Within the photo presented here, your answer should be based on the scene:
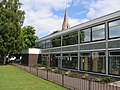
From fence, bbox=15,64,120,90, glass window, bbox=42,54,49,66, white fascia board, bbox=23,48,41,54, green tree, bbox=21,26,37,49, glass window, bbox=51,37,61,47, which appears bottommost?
fence, bbox=15,64,120,90

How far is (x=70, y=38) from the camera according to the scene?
35281 mm

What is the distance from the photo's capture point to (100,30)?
2645 cm

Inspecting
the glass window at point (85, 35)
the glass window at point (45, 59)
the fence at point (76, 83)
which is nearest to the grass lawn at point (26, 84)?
the fence at point (76, 83)

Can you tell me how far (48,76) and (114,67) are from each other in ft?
23.4

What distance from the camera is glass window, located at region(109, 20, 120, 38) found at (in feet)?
76.1

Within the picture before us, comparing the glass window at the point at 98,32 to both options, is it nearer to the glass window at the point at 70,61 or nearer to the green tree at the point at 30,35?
the glass window at the point at 70,61

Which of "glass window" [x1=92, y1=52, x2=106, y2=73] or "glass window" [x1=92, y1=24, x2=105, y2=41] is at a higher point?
"glass window" [x1=92, y1=24, x2=105, y2=41]

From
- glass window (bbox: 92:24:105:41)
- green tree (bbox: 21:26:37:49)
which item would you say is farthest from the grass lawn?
green tree (bbox: 21:26:37:49)

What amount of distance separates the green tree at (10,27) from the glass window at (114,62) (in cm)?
2802

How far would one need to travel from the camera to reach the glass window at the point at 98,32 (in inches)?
1024

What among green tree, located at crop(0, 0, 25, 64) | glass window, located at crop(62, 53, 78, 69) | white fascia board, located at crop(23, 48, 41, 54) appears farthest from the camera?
white fascia board, located at crop(23, 48, 41, 54)

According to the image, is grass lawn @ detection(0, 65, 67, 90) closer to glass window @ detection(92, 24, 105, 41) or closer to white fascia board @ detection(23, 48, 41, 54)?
glass window @ detection(92, 24, 105, 41)

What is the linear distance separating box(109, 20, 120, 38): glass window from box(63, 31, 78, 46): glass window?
9332 millimetres

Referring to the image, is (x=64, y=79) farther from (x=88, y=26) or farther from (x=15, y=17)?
(x=15, y=17)
